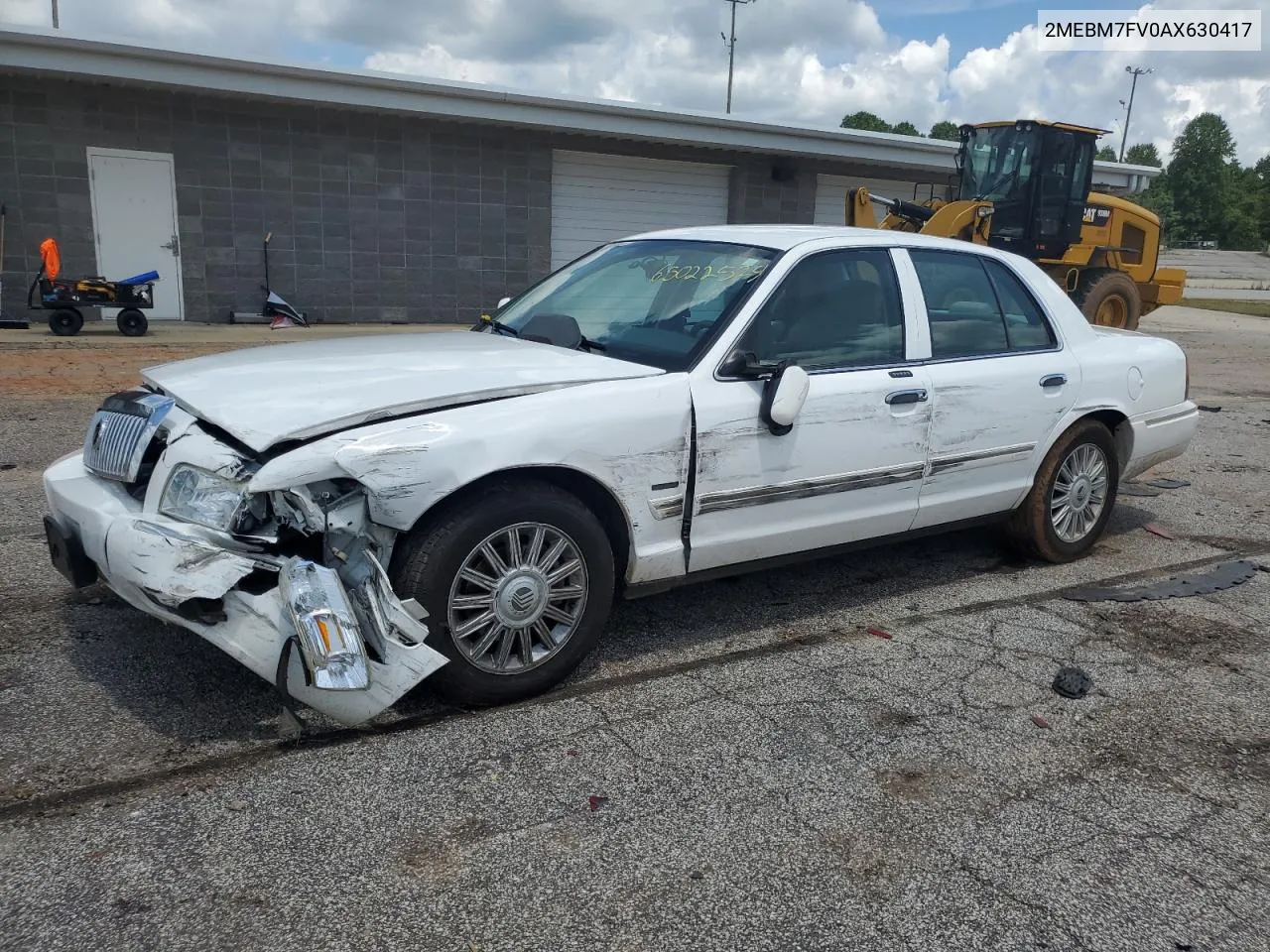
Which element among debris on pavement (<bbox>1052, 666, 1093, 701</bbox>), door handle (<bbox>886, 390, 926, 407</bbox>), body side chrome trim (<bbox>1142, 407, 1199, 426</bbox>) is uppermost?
door handle (<bbox>886, 390, 926, 407</bbox>)

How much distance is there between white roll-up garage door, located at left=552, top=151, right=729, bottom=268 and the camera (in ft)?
59.7

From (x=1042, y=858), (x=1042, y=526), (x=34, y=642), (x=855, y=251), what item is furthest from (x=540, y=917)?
(x=1042, y=526)

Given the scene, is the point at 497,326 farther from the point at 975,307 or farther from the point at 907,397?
the point at 975,307

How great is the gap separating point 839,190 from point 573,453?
19.4 meters

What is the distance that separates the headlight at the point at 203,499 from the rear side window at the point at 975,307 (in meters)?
2.96

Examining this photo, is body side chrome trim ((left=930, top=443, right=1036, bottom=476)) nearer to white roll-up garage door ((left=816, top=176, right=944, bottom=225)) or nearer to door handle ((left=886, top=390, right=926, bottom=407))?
door handle ((left=886, top=390, right=926, bottom=407))

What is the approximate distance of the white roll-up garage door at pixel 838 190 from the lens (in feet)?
69.5

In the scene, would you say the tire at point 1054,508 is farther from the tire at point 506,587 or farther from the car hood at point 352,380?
the tire at point 506,587

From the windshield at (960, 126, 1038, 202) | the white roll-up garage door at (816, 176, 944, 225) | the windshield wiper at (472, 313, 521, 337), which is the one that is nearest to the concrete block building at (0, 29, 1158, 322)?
the white roll-up garage door at (816, 176, 944, 225)

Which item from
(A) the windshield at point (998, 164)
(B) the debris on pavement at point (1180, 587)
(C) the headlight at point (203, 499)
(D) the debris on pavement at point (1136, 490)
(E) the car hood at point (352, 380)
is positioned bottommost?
(D) the debris on pavement at point (1136, 490)

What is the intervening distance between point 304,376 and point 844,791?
2.27 meters

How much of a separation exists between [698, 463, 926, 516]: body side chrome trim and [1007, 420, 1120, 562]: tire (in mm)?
968

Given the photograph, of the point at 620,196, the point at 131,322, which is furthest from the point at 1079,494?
the point at 620,196

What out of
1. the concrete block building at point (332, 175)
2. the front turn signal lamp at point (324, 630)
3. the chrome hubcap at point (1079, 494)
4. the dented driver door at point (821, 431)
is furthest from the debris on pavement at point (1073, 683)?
the concrete block building at point (332, 175)
